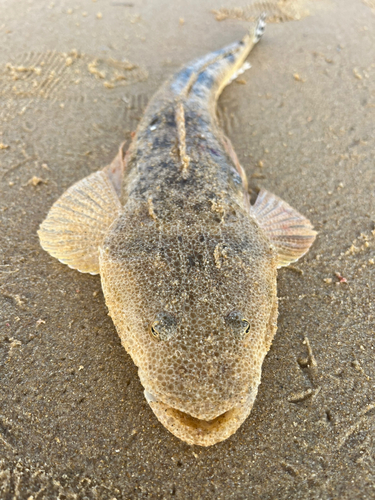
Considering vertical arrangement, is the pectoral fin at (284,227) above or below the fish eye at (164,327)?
below

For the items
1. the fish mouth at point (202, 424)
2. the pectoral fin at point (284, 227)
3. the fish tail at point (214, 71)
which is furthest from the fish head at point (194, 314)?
the fish tail at point (214, 71)

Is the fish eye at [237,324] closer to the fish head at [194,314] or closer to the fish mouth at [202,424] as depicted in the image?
the fish head at [194,314]

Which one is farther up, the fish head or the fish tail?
the fish tail

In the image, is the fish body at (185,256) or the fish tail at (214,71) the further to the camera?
the fish tail at (214,71)

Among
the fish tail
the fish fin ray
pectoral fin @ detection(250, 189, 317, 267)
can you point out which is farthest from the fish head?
the fish tail

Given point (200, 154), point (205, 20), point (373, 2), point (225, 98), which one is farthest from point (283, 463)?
point (373, 2)

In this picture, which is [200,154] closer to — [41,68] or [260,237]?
[260,237]

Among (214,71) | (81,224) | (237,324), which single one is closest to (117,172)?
(81,224)

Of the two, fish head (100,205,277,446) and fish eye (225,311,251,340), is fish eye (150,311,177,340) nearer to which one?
fish head (100,205,277,446)
